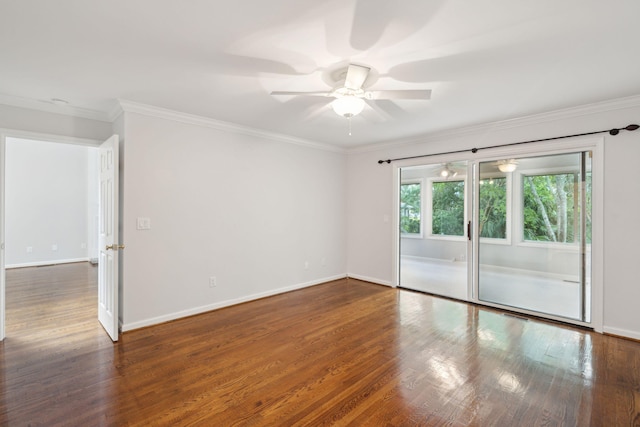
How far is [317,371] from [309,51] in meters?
2.52

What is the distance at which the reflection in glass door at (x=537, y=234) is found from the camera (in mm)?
3531

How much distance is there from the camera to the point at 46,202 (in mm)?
6957

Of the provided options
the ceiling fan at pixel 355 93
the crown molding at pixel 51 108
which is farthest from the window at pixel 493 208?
the crown molding at pixel 51 108

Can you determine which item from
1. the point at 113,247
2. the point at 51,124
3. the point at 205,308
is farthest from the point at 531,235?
the point at 51,124

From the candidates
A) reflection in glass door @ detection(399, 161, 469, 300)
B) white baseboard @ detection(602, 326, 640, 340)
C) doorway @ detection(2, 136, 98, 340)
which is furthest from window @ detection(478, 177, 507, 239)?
doorway @ detection(2, 136, 98, 340)

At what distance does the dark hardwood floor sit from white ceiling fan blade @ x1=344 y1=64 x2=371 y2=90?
2.36m

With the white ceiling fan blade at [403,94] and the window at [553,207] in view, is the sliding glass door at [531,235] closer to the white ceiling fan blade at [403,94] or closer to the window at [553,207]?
the window at [553,207]

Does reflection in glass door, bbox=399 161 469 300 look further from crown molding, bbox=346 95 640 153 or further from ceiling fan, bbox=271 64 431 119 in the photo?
ceiling fan, bbox=271 64 431 119

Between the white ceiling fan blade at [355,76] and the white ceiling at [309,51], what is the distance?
2.5 inches

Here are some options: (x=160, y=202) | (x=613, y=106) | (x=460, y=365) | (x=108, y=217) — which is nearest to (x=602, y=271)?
(x=613, y=106)

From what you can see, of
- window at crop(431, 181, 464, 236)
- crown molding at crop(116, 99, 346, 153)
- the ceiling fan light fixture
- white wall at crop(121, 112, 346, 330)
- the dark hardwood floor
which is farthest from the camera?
window at crop(431, 181, 464, 236)

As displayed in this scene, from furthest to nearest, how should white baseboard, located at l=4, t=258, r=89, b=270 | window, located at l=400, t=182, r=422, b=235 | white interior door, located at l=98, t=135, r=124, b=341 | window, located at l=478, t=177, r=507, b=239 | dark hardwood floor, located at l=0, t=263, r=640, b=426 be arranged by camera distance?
1. white baseboard, located at l=4, t=258, r=89, b=270
2. window, located at l=400, t=182, r=422, b=235
3. window, located at l=478, t=177, r=507, b=239
4. white interior door, located at l=98, t=135, r=124, b=341
5. dark hardwood floor, located at l=0, t=263, r=640, b=426

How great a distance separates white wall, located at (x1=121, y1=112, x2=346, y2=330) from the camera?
134 inches

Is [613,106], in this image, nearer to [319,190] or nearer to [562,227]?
[562,227]
